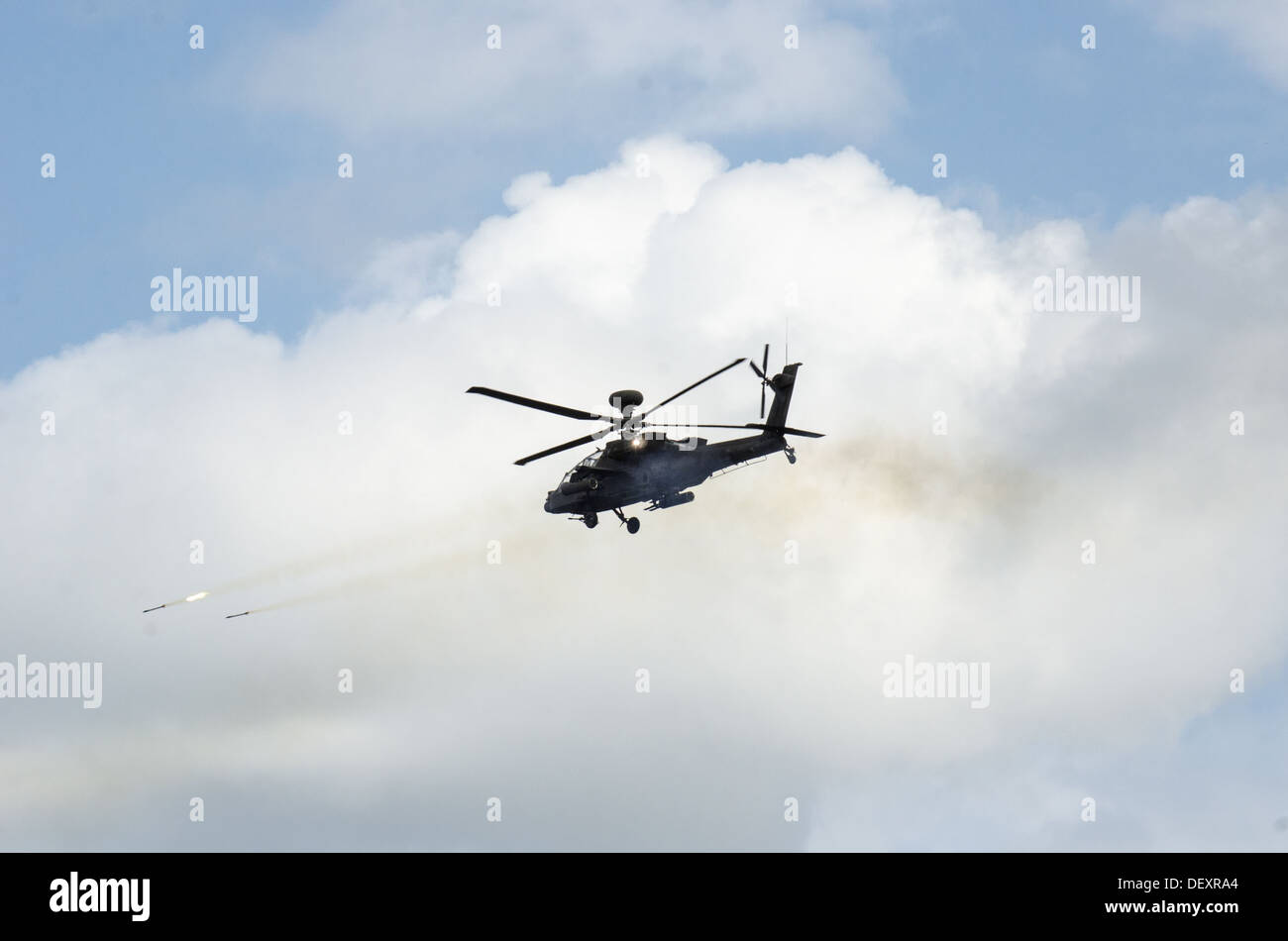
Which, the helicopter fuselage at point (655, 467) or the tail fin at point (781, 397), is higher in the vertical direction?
the tail fin at point (781, 397)

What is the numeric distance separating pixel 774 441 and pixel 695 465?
14.7ft

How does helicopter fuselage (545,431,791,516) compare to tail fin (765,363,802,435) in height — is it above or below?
below
